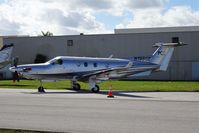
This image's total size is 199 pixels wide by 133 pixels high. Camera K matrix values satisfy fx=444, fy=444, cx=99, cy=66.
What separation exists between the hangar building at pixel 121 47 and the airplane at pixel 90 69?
1003 inches

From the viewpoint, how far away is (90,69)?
108ft

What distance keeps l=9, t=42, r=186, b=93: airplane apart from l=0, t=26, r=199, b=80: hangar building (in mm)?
25465

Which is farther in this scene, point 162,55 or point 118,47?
point 118,47

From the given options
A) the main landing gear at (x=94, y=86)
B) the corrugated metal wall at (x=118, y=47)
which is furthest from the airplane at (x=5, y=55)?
the corrugated metal wall at (x=118, y=47)

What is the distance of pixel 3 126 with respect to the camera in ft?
39.4

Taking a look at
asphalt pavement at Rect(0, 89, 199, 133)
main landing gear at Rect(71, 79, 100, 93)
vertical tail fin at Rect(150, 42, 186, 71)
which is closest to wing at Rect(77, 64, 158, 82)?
main landing gear at Rect(71, 79, 100, 93)

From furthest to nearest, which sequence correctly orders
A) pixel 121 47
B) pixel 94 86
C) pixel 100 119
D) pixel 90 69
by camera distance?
pixel 121 47 → pixel 90 69 → pixel 94 86 → pixel 100 119

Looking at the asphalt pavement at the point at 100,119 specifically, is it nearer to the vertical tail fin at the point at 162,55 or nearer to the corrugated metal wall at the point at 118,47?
the vertical tail fin at the point at 162,55

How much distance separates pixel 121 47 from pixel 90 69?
3240 cm

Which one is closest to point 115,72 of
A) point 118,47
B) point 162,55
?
point 162,55

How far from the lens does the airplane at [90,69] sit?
1216 inches

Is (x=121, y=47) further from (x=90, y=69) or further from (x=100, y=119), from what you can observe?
(x=100, y=119)

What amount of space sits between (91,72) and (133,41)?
106ft

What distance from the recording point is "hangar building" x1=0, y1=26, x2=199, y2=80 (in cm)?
6194
